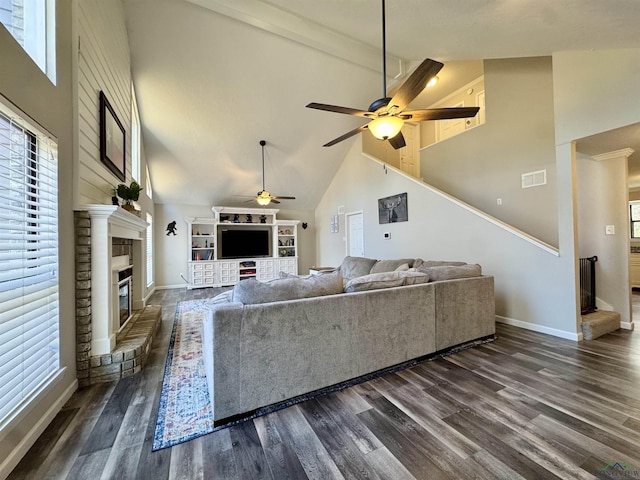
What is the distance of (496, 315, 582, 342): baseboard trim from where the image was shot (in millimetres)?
3098

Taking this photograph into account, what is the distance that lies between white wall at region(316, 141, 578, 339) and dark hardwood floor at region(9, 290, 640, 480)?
3.35 ft

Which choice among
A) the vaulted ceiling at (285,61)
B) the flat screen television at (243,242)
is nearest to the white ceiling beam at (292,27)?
the vaulted ceiling at (285,61)

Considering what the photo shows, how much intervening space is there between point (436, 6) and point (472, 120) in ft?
13.0

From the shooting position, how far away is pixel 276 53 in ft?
14.2

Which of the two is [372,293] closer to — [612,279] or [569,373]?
[569,373]

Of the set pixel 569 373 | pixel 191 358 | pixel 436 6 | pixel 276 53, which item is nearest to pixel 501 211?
pixel 569 373

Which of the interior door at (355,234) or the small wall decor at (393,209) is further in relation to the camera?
the interior door at (355,234)

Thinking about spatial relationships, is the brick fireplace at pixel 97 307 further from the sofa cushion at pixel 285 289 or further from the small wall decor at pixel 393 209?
the small wall decor at pixel 393 209

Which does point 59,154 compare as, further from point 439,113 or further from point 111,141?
point 439,113

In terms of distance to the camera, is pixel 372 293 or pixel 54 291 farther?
pixel 372 293

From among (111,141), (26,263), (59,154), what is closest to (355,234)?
(111,141)

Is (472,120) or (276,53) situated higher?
(276,53)

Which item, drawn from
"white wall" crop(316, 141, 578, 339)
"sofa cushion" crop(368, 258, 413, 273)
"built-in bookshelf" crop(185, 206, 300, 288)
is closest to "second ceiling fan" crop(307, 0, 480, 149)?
"white wall" crop(316, 141, 578, 339)

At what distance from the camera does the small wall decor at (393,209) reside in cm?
529
